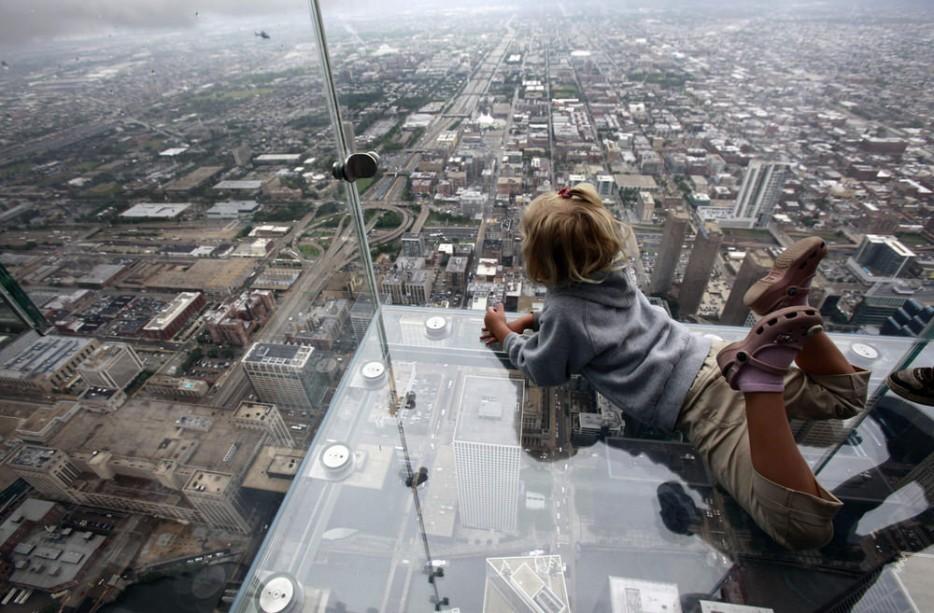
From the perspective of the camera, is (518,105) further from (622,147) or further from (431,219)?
(431,219)

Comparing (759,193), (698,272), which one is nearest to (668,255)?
(698,272)

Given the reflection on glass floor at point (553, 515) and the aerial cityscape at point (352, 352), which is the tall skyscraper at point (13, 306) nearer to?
the aerial cityscape at point (352, 352)

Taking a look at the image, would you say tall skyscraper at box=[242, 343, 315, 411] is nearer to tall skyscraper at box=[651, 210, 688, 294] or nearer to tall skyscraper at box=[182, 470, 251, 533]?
tall skyscraper at box=[182, 470, 251, 533]

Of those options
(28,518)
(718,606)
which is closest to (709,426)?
(718,606)

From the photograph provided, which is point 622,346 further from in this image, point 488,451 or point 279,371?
point 279,371

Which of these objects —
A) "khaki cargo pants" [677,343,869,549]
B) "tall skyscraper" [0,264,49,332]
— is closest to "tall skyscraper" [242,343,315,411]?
"tall skyscraper" [0,264,49,332]

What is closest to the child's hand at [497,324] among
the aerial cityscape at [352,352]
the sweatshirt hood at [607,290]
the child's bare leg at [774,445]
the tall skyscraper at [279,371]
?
the aerial cityscape at [352,352]
